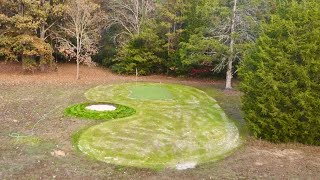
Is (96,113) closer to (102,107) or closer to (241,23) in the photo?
(102,107)

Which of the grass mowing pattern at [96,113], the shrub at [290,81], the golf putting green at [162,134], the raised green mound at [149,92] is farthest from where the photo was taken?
the raised green mound at [149,92]

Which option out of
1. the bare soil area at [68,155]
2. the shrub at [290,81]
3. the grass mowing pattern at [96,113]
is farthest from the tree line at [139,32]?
the grass mowing pattern at [96,113]

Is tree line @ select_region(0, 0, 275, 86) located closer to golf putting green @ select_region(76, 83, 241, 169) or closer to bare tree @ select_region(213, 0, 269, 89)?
bare tree @ select_region(213, 0, 269, 89)

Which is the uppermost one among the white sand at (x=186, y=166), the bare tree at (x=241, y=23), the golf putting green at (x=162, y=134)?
the bare tree at (x=241, y=23)

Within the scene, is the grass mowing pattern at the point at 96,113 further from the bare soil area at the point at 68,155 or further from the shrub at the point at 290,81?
the shrub at the point at 290,81

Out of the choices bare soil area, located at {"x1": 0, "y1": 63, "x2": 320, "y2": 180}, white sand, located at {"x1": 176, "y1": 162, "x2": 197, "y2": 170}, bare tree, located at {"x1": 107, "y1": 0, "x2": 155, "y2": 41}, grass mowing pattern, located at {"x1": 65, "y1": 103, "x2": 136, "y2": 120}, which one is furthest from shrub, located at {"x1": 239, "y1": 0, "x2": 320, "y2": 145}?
bare tree, located at {"x1": 107, "y1": 0, "x2": 155, "y2": 41}

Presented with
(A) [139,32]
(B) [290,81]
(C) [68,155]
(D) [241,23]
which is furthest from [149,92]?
(C) [68,155]
